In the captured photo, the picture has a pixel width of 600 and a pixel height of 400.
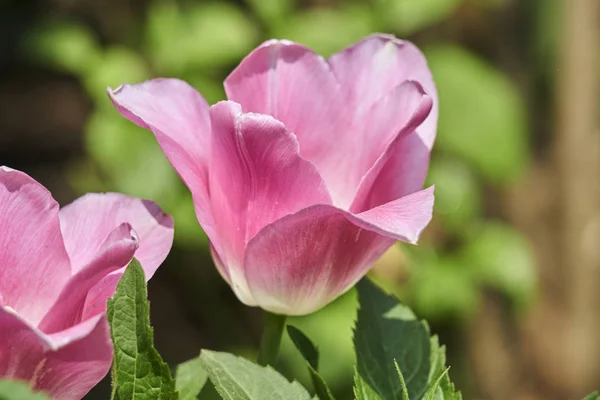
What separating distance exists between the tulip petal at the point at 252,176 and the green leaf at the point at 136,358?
0.29 ft

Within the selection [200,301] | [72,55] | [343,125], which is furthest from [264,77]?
[200,301]

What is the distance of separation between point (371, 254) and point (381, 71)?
14 centimetres

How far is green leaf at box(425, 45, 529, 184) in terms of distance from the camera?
195 centimetres

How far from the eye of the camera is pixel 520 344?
2.59m

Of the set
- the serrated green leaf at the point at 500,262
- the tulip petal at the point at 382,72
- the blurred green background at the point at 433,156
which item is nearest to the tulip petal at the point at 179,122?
the tulip petal at the point at 382,72

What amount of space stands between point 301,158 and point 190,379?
0.52 feet

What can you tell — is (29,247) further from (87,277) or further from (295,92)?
(295,92)

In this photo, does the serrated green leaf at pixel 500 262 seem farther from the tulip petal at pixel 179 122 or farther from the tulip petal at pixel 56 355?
the tulip petal at pixel 56 355

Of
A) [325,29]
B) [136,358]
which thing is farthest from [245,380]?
[325,29]

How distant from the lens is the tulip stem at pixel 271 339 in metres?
0.59

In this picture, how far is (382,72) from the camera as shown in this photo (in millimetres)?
620

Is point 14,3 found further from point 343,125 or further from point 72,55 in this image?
point 343,125

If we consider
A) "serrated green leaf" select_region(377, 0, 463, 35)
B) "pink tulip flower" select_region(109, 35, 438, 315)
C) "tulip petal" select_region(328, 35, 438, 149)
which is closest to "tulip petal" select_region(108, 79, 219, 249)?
"pink tulip flower" select_region(109, 35, 438, 315)

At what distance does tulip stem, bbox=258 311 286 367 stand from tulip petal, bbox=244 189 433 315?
1 cm
